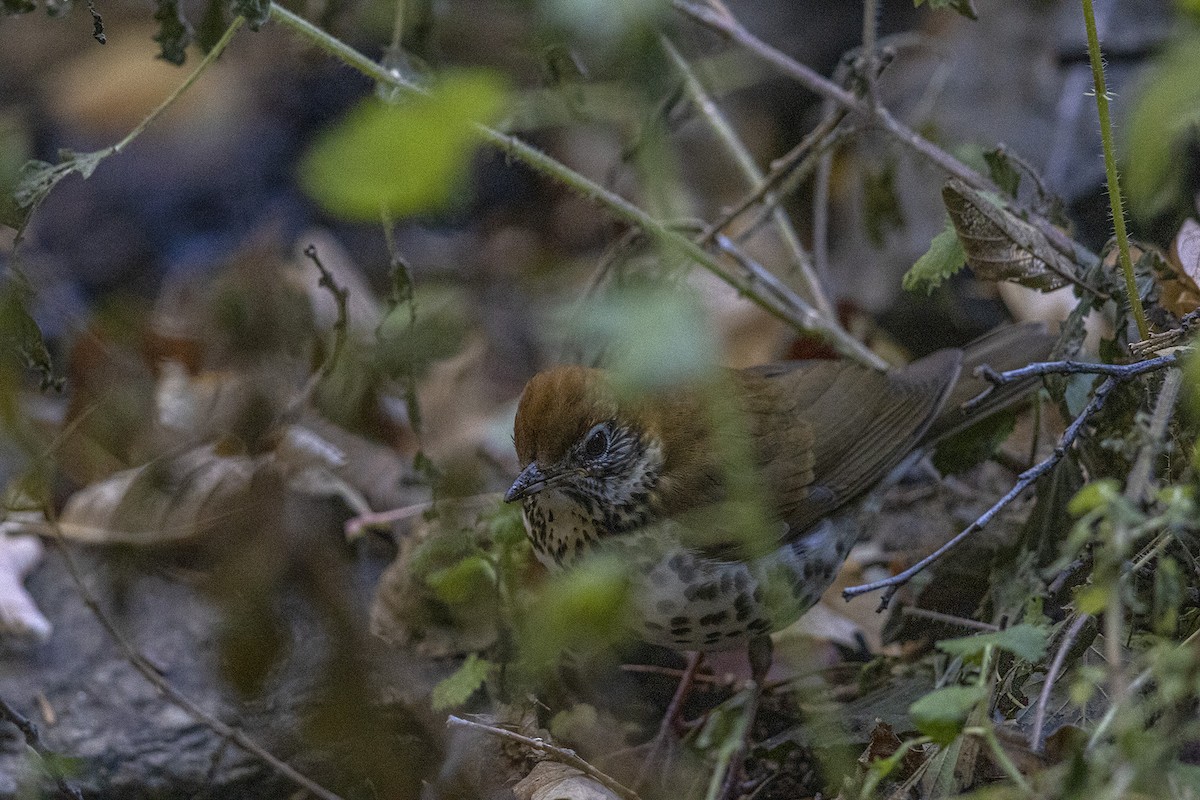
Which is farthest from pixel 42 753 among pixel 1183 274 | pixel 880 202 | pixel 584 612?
pixel 880 202

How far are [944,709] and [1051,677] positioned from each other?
0.41m

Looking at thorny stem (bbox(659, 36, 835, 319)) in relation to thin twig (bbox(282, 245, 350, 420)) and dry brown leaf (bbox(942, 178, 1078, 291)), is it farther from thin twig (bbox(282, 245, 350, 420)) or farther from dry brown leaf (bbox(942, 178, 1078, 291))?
thin twig (bbox(282, 245, 350, 420))

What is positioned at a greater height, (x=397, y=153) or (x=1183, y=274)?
(x=397, y=153)

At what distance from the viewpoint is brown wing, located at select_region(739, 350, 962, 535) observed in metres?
2.95

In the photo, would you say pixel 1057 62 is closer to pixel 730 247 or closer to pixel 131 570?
pixel 730 247

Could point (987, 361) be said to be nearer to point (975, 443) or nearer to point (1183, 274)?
point (975, 443)

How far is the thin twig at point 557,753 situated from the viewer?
2.14 meters

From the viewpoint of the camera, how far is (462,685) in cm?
259

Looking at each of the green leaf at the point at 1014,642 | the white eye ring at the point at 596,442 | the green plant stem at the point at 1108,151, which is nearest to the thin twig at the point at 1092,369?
the green plant stem at the point at 1108,151

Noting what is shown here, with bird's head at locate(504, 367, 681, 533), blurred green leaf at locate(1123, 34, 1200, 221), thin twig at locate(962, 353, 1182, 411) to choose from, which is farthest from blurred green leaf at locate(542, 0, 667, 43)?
bird's head at locate(504, 367, 681, 533)

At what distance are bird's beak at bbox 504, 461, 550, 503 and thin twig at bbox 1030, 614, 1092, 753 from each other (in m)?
1.10

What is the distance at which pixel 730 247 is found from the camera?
3406 mm

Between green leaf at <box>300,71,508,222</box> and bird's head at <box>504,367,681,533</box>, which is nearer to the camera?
green leaf at <box>300,71,508,222</box>

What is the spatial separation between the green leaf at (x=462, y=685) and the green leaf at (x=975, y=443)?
47.2 inches
